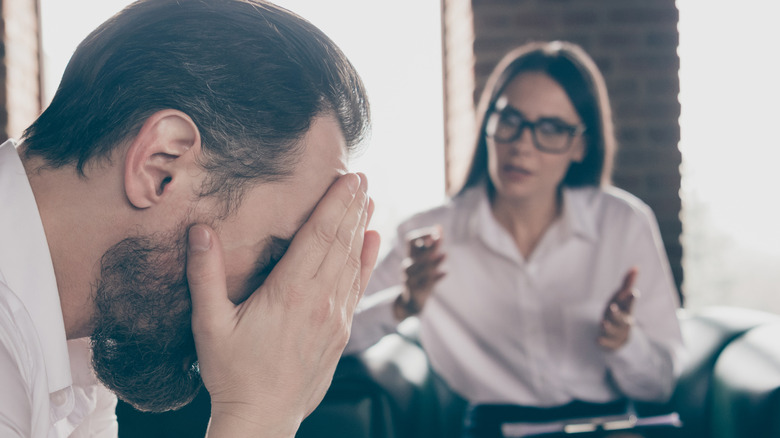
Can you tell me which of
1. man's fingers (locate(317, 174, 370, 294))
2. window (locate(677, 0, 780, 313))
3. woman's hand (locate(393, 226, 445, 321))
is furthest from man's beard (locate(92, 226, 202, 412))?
window (locate(677, 0, 780, 313))

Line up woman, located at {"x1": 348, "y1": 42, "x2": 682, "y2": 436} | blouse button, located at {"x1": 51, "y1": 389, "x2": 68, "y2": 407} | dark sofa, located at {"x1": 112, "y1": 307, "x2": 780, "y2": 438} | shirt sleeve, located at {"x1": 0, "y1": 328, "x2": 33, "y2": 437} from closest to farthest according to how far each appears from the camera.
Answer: shirt sleeve, located at {"x1": 0, "y1": 328, "x2": 33, "y2": 437}
blouse button, located at {"x1": 51, "y1": 389, "x2": 68, "y2": 407}
dark sofa, located at {"x1": 112, "y1": 307, "x2": 780, "y2": 438}
woman, located at {"x1": 348, "y1": 42, "x2": 682, "y2": 436}

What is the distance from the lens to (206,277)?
2.73ft

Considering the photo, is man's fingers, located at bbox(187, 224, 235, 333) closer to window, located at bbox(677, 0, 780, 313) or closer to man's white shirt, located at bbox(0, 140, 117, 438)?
man's white shirt, located at bbox(0, 140, 117, 438)

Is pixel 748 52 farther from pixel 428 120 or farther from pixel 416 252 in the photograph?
pixel 416 252

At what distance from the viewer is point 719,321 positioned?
6.56 feet

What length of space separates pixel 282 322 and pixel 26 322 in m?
0.32

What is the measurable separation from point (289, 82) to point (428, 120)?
2.11 m

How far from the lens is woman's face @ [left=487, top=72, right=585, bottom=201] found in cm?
197

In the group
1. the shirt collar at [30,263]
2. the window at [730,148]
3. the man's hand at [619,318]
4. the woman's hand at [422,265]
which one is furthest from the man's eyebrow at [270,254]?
the window at [730,148]

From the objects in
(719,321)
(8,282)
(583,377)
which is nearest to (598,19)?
(719,321)

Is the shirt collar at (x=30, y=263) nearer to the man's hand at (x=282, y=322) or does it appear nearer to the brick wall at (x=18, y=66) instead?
the man's hand at (x=282, y=322)

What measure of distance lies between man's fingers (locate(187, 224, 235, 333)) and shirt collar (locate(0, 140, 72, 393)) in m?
0.17

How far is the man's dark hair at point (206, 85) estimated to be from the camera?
79cm

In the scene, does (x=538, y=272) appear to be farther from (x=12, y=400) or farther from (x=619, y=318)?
(x=12, y=400)
